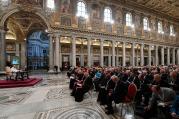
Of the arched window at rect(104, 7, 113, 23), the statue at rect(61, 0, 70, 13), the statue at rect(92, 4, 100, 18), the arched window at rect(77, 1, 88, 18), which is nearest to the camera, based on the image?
the statue at rect(61, 0, 70, 13)

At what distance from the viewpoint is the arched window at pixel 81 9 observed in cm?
2211

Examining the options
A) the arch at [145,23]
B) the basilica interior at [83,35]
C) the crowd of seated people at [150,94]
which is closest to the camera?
the crowd of seated people at [150,94]

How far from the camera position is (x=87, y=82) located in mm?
7086

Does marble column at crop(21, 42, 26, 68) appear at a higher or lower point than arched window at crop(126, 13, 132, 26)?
lower

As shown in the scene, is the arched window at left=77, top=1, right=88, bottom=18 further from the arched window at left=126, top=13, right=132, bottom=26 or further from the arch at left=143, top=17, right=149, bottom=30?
the arch at left=143, top=17, right=149, bottom=30

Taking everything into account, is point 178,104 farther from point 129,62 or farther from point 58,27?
point 129,62

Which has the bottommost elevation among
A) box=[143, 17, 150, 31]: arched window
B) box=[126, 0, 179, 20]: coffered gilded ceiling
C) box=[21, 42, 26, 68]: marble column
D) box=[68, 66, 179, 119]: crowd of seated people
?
box=[68, 66, 179, 119]: crowd of seated people

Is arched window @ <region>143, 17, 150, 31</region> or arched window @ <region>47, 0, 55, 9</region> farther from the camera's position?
arched window @ <region>143, 17, 150, 31</region>

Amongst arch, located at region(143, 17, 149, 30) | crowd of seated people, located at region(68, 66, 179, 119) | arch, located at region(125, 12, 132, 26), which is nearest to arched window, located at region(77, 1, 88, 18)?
arch, located at region(125, 12, 132, 26)

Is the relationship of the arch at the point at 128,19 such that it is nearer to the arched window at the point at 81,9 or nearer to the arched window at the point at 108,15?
the arched window at the point at 108,15

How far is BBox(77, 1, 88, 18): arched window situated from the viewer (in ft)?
72.5

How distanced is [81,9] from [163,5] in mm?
16351

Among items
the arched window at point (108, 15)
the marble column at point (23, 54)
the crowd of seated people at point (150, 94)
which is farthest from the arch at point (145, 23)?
the crowd of seated people at point (150, 94)

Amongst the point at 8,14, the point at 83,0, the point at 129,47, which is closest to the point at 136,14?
the point at 129,47
